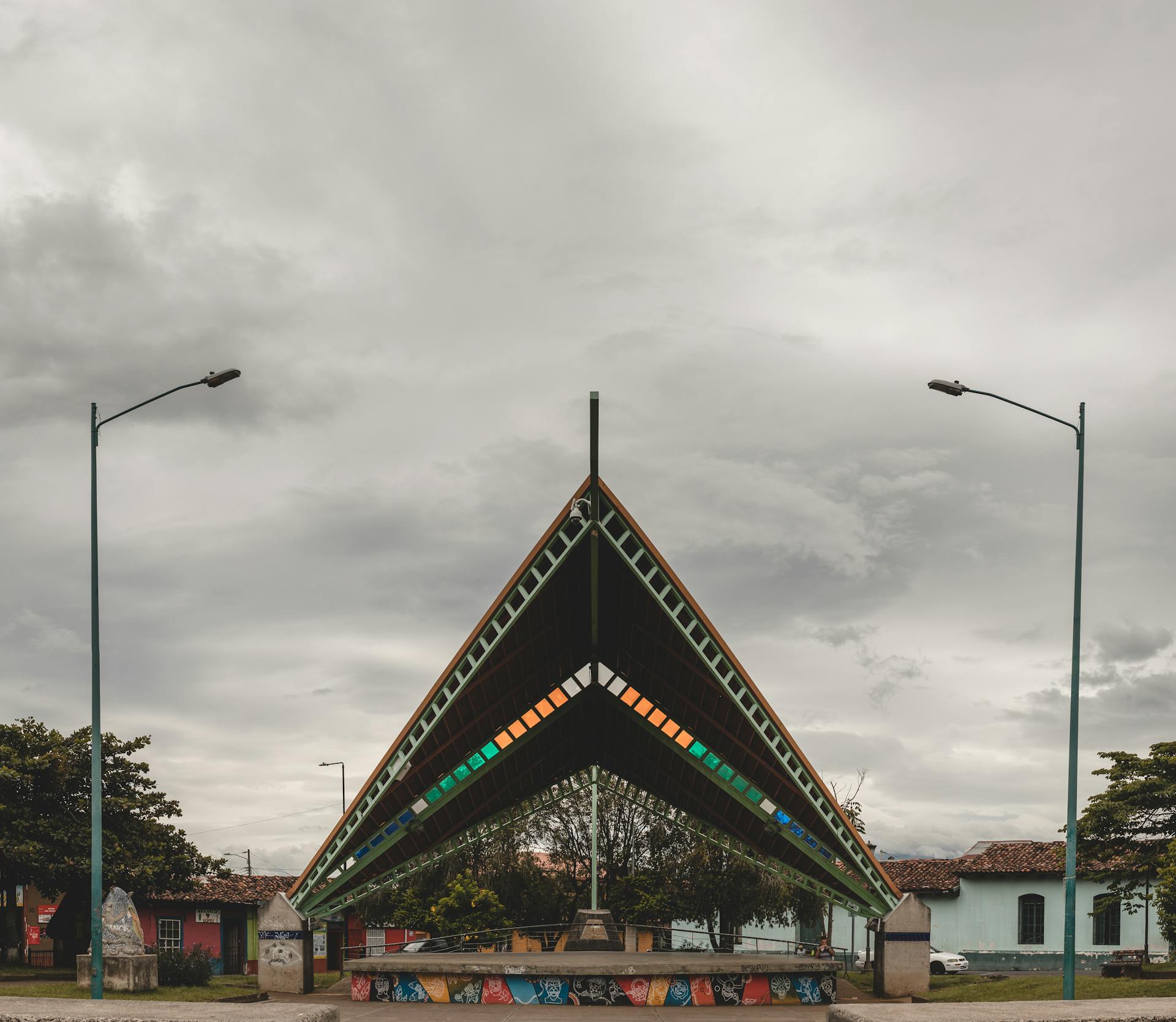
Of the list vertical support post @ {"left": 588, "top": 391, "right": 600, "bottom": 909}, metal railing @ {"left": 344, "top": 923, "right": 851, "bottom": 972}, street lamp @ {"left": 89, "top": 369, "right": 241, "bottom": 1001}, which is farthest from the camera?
metal railing @ {"left": 344, "top": 923, "right": 851, "bottom": 972}

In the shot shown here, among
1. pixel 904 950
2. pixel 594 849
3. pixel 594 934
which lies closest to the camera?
pixel 904 950

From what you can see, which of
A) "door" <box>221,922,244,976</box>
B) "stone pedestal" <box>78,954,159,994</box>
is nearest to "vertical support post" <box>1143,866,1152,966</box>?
"stone pedestal" <box>78,954,159,994</box>

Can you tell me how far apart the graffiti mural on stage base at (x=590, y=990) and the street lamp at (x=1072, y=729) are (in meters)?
8.12

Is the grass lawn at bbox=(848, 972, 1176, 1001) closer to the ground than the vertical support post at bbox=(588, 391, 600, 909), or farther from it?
closer to the ground

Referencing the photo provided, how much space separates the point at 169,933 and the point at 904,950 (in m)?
41.9

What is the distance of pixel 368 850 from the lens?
4000 cm

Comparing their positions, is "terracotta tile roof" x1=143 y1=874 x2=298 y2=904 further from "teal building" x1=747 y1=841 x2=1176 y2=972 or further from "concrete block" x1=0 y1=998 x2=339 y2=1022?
"concrete block" x1=0 y1=998 x2=339 y2=1022

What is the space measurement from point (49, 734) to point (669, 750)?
70.6 ft

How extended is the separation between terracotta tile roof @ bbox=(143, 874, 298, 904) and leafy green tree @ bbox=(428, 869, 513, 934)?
12046mm

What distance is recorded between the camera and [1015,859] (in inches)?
2522

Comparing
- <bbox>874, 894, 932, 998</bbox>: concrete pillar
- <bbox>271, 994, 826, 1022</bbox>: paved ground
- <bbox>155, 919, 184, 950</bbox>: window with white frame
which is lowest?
<bbox>155, 919, 184, 950</bbox>: window with white frame

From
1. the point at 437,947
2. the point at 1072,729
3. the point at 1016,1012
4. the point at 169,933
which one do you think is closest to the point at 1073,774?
the point at 1072,729

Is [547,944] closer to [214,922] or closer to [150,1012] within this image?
[214,922]

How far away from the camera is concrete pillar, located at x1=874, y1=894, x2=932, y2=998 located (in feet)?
120
